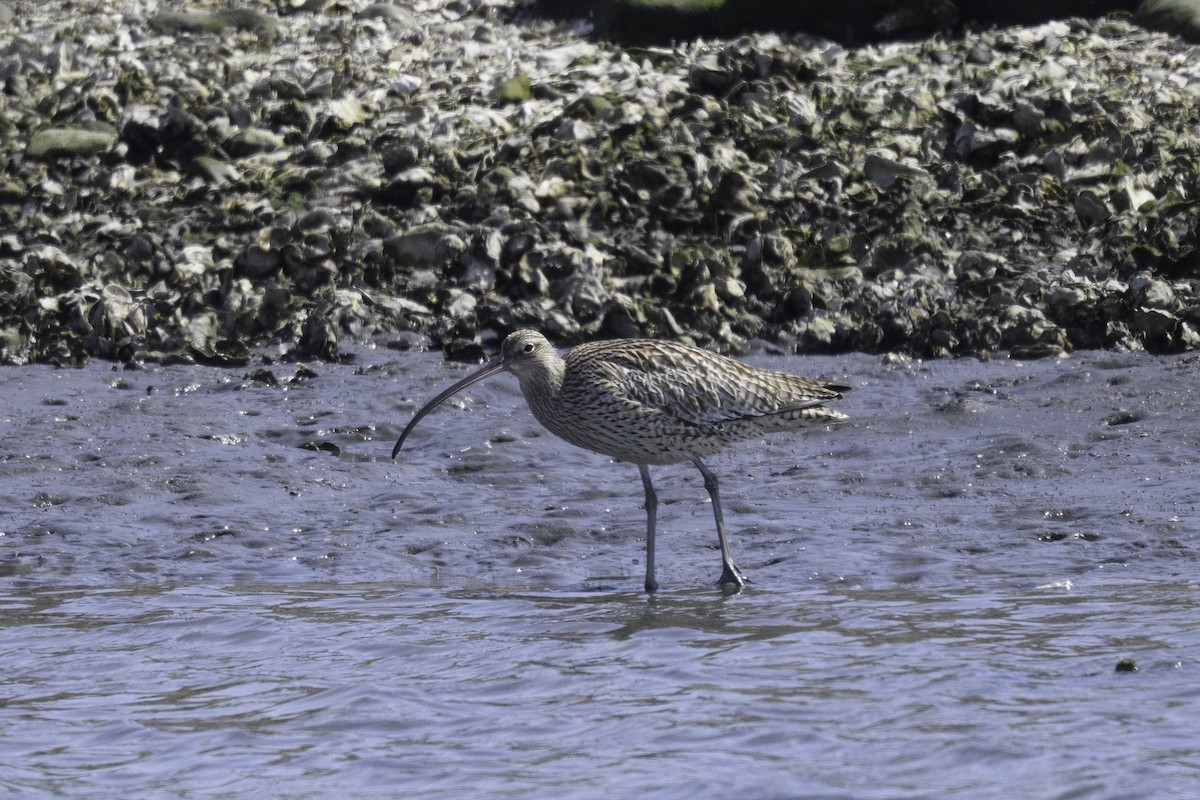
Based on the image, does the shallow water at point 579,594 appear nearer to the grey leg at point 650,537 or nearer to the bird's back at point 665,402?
the grey leg at point 650,537

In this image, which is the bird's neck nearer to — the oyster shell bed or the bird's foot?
the bird's foot

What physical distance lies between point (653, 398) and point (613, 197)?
15.0 ft

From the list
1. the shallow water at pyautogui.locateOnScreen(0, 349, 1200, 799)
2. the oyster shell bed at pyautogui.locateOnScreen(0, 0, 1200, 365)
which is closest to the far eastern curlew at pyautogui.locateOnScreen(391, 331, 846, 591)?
the shallow water at pyautogui.locateOnScreen(0, 349, 1200, 799)

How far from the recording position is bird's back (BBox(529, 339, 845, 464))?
8078 mm

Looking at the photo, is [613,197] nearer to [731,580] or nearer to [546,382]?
[546,382]

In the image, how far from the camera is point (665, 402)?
812cm

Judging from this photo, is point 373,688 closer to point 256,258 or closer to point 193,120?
point 256,258

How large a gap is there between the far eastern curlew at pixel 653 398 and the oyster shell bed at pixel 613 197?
8.75 ft

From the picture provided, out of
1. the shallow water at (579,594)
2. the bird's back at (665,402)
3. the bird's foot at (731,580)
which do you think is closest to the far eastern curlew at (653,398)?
the bird's back at (665,402)

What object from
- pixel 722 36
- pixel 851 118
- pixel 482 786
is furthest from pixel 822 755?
pixel 722 36

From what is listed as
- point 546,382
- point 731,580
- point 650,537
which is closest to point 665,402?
point 546,382

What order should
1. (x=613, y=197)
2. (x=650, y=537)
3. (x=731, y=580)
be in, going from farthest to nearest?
(x=613, y=197), (x=650, y=537), (x=731, y=580)

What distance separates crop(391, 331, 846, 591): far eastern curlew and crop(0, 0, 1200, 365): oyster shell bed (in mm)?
2668

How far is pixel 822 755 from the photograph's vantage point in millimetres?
5277
